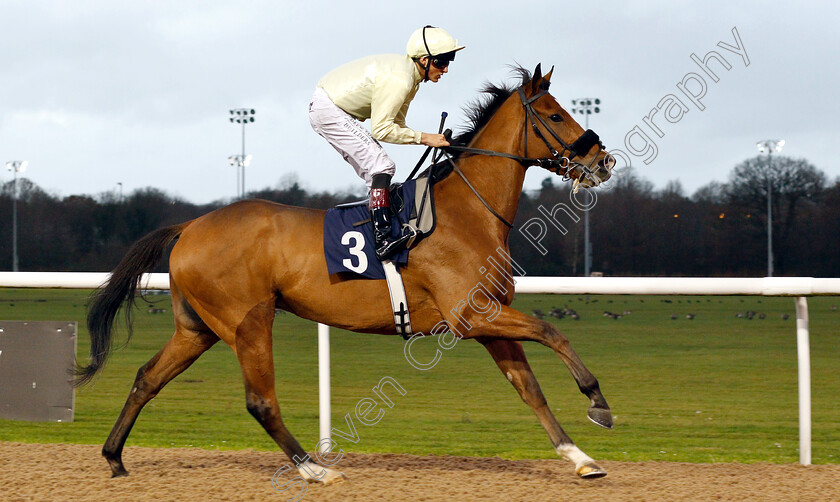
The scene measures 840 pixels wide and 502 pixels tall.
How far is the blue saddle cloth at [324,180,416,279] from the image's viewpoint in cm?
397

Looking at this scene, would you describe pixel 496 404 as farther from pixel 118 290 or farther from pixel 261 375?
pixel 118 290

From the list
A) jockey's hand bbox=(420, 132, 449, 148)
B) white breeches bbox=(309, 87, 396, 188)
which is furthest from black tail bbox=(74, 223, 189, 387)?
jockey's hand bbox=(420, 132, 449, 148)

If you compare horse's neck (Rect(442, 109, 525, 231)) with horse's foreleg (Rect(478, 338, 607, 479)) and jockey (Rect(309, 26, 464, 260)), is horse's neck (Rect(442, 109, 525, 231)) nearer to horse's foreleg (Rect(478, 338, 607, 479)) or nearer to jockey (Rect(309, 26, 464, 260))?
jockey (Rect(309, 26, 464, 260))

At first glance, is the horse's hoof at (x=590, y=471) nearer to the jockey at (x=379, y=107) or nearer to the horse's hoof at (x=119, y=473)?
the jockey at (x=379, y=107)

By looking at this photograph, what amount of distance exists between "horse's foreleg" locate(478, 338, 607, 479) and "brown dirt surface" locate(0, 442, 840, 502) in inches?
6.8

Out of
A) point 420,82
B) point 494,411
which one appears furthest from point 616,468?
point 494,411

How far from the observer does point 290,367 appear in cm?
1141

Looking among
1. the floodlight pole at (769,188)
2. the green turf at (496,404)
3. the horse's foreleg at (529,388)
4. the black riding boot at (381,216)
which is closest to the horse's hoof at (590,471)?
the horse's foreleg at (529,388)

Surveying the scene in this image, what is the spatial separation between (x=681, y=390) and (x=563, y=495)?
5749 millimetres

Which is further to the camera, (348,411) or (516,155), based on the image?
(348,411)

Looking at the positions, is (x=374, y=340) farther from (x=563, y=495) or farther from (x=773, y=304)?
(x=773, y=304)

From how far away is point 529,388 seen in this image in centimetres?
403

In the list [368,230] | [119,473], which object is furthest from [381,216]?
[119,473]

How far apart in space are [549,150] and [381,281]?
1009 millimetres
